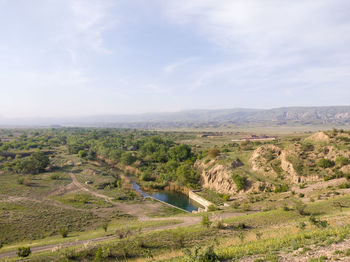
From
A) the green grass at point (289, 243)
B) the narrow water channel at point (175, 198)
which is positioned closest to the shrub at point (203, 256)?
the green grass at point (289, 243)

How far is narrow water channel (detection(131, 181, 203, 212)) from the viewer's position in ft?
147

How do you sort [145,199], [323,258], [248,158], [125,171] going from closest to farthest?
[323,258] < [145,199] < [248,158] < [125,171]

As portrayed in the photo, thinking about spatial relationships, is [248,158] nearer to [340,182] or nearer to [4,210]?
[340,182]

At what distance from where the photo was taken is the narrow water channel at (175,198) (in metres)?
44.8

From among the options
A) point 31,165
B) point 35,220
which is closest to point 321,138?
point 35,220

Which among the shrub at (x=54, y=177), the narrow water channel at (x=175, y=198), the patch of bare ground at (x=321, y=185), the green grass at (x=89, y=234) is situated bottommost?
the narrow water channel at (x=175, y=198)

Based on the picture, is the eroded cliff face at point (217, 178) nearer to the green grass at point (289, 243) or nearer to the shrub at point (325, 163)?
the shrub at point (325, 163)

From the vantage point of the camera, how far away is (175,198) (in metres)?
49.7

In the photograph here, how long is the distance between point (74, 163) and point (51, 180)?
19771mm

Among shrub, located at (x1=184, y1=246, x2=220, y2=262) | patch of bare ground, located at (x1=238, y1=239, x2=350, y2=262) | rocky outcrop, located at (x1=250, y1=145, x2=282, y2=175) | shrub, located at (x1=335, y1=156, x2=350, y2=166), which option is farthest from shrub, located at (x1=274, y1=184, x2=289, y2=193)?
shrub, located at (x1=184, y1=246, x2=220, y2=262)

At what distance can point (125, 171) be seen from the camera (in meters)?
74.4

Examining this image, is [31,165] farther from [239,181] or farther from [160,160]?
[239,181]

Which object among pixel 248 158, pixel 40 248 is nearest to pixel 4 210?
pixel 40 248

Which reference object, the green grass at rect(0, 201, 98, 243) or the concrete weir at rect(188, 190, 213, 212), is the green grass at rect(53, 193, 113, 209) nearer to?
the green grass at rect(0, 201, 98, 243)
